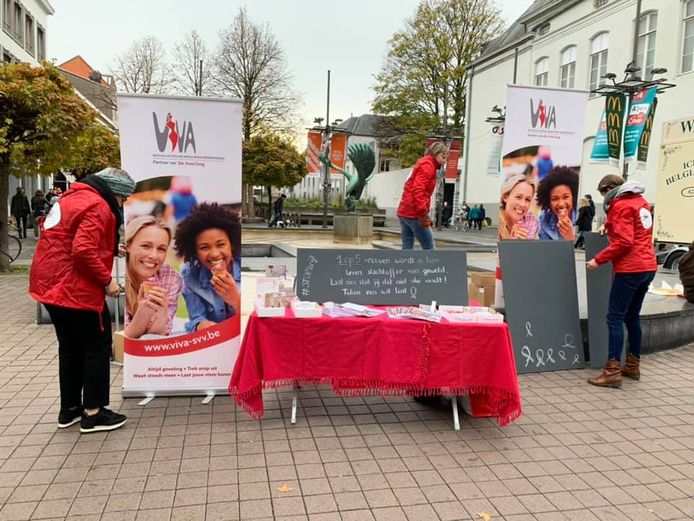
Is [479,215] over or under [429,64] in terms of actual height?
under

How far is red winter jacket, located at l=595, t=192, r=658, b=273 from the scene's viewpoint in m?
4.66

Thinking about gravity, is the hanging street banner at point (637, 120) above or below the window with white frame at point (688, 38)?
below

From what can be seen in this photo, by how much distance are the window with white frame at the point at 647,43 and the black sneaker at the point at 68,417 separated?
22400 mm

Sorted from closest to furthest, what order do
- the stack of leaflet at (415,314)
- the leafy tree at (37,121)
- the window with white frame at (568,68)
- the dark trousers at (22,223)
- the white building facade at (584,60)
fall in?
the stack of leaflet at (415,314)
the leafy tree at (37,121)
the dark trousers at (22,223)
the white building facade at (584,60)
the window with white frame at (568,68)

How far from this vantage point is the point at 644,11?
20.5 m

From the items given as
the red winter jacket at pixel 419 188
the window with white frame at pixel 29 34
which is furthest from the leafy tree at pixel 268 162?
the red winter jacket at pixel 419 188

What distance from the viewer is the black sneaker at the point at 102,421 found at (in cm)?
365

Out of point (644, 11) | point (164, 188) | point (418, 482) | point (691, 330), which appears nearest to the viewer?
point (418, 482)

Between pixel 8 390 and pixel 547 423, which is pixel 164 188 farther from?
pixel 547 423

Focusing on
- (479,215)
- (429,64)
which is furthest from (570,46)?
(429,64)

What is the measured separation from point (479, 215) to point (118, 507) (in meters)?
29.6

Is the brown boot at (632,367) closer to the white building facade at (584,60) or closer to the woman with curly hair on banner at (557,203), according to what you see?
the woman with curly hair on banner at (557,203)

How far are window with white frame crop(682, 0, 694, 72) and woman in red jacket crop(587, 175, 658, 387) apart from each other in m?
17.5

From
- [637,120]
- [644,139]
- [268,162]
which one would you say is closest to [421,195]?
[637,120]
